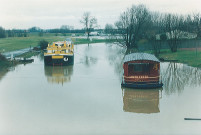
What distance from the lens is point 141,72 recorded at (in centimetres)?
2372

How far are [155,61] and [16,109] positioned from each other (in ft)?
39.1

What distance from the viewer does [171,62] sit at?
130 feet

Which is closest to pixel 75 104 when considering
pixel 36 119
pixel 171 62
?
pixel 36 119

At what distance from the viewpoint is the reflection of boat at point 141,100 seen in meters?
17.2

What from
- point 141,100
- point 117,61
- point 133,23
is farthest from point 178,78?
point 133,23

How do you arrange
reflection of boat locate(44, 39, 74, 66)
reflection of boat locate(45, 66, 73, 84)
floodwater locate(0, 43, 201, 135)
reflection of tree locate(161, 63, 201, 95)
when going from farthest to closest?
1. reflection of boat locate(44, 39, 74, 66)
2. reflection of boat locate(45, 66, 73, 84)
3. reflection of tree locate(161, 63, 201, 95)
4. floodwater locate(0, 43, 201, 135)

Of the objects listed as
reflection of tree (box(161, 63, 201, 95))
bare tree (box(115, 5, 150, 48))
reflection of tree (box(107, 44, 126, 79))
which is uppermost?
bare tree (box(115, 5, 150, 48))

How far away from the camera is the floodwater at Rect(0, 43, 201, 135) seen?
13578mm

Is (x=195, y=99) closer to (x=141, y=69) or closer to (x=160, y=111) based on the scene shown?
(x=160, y=111)

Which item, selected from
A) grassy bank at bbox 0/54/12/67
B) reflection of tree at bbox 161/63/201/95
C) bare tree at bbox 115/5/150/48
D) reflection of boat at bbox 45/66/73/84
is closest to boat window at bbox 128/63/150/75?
reflection of tree at bbox 161/63/201/95

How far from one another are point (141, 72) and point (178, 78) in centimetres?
567

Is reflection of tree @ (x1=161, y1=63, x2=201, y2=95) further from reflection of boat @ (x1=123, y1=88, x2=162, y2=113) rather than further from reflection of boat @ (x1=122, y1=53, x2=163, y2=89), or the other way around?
reflection of boat @ (x1=123, y1=88, x2=162, y2=113)

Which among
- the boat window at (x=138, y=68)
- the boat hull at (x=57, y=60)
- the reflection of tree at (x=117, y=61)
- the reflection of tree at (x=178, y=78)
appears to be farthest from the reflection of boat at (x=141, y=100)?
the boat hull at (x=57, y=60)

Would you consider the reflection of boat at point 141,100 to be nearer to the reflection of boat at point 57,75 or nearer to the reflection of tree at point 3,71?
the reflection of boat at point 57,75
